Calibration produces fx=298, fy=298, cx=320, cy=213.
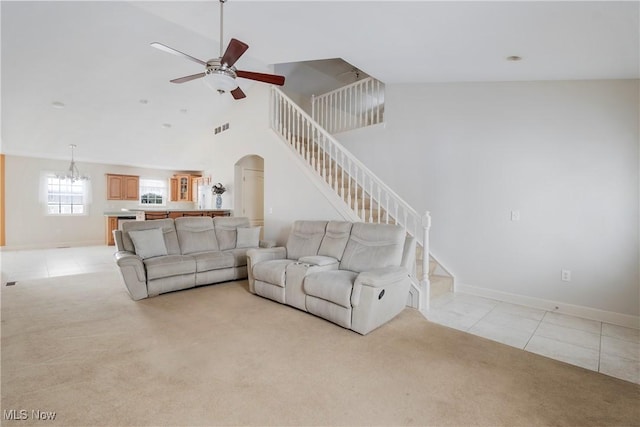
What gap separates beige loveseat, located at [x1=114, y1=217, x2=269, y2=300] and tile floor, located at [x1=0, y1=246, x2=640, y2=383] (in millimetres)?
2533

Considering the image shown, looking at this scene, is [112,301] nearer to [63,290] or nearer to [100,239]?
[63,290]

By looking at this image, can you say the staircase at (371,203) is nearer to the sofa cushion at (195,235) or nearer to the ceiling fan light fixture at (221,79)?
the ceiling fan light fixture at (221,79)

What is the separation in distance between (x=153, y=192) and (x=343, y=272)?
30.1ft

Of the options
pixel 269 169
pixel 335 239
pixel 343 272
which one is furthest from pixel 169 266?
pixel 269 169

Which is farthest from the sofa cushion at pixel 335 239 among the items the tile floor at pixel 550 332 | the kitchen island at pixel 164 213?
the kitchen island at pixel 164 213

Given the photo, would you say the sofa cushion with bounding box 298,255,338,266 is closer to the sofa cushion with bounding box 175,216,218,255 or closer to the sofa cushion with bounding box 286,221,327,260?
the sofa cushion with bounding box 286,221,327,260

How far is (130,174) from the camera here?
9.49 meters

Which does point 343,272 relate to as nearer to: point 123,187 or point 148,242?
point 148,242

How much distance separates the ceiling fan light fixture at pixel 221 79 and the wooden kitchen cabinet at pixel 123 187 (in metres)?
7.98

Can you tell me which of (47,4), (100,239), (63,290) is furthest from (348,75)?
(100,239)

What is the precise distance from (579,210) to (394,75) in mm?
2851

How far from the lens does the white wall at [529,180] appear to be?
323cm

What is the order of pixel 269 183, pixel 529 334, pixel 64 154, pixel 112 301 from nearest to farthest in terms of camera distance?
pixel 529 334 < pixel 112 301 < pixel 269 183 < pixel 64 154

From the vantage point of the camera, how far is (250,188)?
7250 mm
